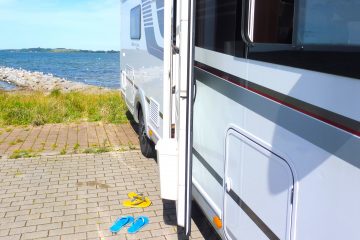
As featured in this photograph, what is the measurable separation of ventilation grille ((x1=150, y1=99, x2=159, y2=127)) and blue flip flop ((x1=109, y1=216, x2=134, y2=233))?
1.25 m

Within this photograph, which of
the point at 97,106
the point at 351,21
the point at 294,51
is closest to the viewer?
the point at 351,21

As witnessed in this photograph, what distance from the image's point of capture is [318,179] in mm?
1733

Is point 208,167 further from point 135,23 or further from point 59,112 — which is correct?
point 59,112

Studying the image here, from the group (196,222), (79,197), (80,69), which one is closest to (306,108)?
(196,222)

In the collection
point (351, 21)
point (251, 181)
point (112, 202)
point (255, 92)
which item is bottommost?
point (112, 202)

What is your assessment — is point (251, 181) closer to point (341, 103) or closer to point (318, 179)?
point (318, 179)

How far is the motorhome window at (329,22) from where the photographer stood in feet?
5.01

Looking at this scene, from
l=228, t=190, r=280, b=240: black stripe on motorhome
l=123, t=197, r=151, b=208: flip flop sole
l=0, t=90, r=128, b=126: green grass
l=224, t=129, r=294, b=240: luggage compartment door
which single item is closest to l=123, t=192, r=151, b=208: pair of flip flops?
l=123, t=197, r=151, b=208: flip flop sole

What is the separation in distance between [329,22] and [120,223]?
3208mm

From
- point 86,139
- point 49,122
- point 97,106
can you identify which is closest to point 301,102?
point 86,139

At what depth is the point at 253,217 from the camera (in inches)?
92.2

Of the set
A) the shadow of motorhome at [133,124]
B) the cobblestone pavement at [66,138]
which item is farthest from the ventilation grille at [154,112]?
the shadow of motorhome at [133,124]

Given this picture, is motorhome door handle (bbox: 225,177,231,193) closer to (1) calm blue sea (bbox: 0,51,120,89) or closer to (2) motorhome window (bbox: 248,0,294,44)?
(2) motorhome window (bbox: 248,0,294,44)

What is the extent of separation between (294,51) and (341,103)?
0.42 m
